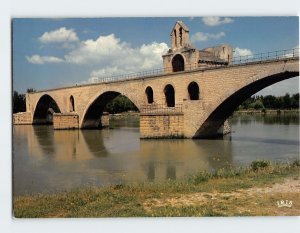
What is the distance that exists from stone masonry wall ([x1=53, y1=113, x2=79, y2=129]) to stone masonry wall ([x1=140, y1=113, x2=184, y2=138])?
10444mm

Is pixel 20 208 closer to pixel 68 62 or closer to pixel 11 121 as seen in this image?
pixel 11 121

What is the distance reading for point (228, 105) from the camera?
1686cm

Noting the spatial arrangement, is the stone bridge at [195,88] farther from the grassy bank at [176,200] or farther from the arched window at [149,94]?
the grassy bank at [176,200]

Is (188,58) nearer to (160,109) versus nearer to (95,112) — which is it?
(160,109)

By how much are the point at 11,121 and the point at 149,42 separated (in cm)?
393

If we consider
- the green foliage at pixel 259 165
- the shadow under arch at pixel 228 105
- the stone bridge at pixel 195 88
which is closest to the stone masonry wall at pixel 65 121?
the stone bridge at pixel 195 88

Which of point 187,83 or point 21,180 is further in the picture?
point 187,83

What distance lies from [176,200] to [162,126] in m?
9.71

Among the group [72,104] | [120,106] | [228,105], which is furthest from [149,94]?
[120,106]

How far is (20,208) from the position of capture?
7285 mm

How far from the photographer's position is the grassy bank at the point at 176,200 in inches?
277

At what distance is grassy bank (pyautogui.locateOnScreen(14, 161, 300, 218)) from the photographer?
7.04m
